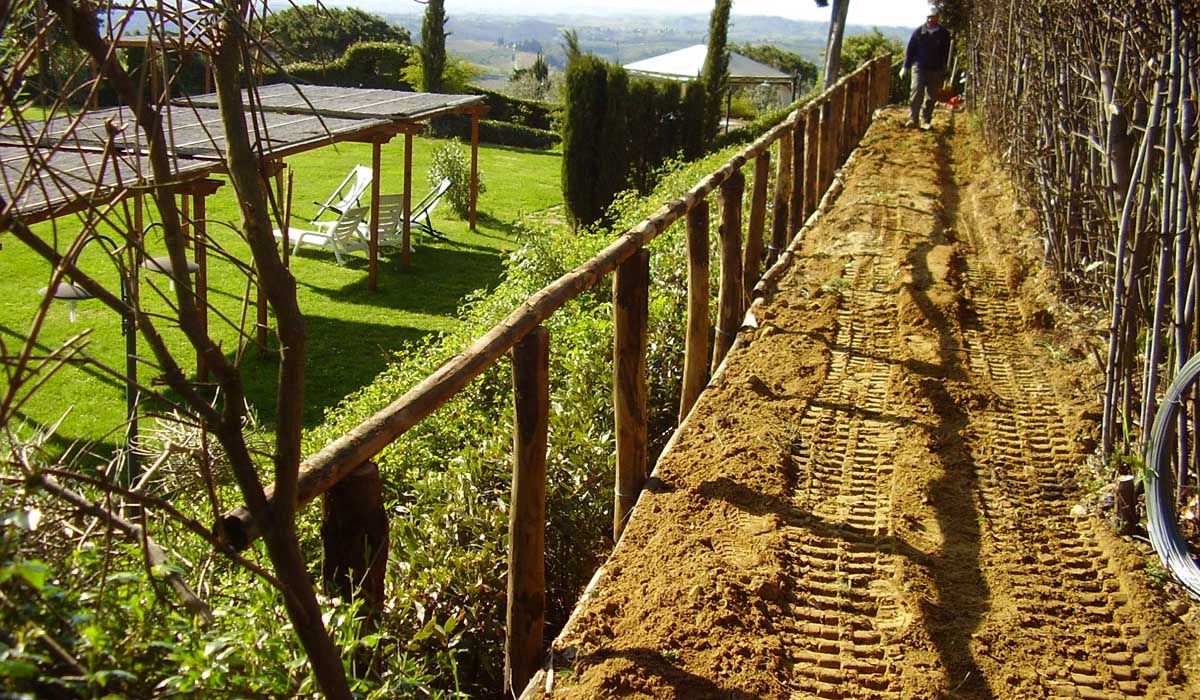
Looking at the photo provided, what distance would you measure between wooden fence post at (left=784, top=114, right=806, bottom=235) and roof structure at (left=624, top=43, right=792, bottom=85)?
21440mm

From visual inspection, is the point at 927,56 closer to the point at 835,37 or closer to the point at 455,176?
the point at 455,176

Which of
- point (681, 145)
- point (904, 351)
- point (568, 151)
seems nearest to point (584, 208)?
point (568, 151)

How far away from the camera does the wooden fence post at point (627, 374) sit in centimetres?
396

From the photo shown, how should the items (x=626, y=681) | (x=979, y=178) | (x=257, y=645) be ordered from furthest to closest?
(x=979, y=178)
(x=626, y=681)
(x=257, y=645)

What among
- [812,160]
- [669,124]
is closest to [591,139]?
[669,124]

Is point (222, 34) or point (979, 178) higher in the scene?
point (222, 34)

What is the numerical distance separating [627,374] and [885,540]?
1.07 m

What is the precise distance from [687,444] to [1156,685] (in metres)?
Answer: 1.96

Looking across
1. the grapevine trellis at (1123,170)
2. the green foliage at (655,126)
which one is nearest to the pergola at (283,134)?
the green foliage at (655,126)

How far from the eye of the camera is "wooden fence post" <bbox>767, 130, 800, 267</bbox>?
7.49 meters

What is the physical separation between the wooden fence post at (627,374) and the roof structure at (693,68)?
25989 millimetres

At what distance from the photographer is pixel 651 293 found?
19.5 ft

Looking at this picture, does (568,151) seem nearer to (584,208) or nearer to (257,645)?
(584,208)

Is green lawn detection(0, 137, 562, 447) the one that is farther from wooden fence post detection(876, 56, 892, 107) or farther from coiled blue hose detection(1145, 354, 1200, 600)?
wooden fence post detection(876, 56, 892, 107)
